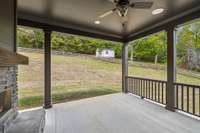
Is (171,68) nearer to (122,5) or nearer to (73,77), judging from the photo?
(122,5)

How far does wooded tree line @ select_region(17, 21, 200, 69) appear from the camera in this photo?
5211 millimetres

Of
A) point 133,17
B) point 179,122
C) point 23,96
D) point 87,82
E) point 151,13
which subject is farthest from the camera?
point 87,82

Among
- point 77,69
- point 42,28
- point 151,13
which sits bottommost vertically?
point 77,69

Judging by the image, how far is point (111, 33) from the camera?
20.7 ft

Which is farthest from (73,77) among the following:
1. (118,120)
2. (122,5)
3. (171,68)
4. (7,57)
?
(7,57)

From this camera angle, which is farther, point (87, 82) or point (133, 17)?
point (87, 82)

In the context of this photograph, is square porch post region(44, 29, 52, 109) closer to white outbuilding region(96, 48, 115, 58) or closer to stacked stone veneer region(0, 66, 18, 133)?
stacked stone veneer region(0, 66, 18, 133)

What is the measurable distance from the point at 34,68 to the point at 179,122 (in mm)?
5753

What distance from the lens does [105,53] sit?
32.4ft

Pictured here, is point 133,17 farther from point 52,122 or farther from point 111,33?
point 52,122

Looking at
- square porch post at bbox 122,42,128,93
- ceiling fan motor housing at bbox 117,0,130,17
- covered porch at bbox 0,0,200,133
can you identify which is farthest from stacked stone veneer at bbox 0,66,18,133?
square porch post at bbox 122,42,128,93

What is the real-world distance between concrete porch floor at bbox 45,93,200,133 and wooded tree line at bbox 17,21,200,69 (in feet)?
7.96

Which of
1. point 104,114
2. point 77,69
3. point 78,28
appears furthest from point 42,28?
point 77,69

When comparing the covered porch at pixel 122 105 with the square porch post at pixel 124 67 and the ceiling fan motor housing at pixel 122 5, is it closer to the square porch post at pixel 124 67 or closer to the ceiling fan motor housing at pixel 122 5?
the ceiling fan motor housing at pixel 122 5
